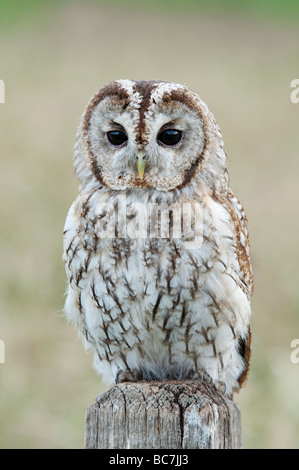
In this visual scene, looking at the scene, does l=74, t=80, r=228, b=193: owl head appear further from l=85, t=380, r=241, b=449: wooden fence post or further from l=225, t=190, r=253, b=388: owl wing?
l=85, t=380, r=241, b=449: wooden fence post

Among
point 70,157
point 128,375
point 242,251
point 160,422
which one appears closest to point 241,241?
point 242,251

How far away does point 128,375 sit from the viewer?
3.62 meters

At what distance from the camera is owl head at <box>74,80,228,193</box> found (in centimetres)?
302

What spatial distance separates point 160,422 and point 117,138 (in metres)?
1.30

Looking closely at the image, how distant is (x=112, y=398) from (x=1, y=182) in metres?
5.79

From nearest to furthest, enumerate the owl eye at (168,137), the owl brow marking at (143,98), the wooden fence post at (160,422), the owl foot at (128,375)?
the wooden fence post at (160,422)
the owl brow marking at (143,98)
the owl eye at (168,137)
the owl foot at (128,375)

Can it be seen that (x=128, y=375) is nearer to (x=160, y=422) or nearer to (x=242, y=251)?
(x=242, y=251)

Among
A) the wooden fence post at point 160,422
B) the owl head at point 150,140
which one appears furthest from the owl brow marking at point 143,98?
the wooden fence post at point 160,422

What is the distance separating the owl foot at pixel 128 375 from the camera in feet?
11.8

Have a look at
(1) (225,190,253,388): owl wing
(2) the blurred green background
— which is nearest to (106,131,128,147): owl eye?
(1) (225,190,253,388): owl wing

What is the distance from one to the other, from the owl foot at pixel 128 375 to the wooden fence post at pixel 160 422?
1.15m
